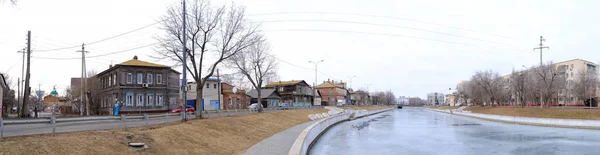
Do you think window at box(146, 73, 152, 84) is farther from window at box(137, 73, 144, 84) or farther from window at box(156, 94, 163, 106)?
window at box(156, 94, 163, 106)

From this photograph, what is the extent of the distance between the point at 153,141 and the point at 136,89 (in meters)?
35.6

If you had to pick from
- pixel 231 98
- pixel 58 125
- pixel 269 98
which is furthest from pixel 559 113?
pixel 269 98

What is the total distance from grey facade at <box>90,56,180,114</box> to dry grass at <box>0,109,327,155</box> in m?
26.4

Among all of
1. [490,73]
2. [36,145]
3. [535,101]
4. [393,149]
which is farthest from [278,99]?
[36,145]

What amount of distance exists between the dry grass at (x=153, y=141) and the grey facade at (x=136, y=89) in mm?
26422

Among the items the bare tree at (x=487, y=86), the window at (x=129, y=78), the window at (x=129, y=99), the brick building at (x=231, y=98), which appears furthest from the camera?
the bare tree at (x=487, y=86)

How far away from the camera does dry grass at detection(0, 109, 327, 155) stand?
1009 centimetres

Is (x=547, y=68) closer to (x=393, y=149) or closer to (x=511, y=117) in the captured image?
(x=511, y=117)

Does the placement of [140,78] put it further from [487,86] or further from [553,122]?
[487,86]

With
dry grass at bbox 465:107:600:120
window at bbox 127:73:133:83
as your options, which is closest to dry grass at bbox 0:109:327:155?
window at bbox 127:73:133:83

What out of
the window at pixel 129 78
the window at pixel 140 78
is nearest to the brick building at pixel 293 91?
the window at pixel 140 78

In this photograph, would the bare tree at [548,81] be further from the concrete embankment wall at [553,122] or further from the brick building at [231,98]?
the brick building at [231,98]

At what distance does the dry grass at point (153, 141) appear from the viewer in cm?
1009

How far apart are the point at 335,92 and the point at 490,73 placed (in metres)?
53.0
